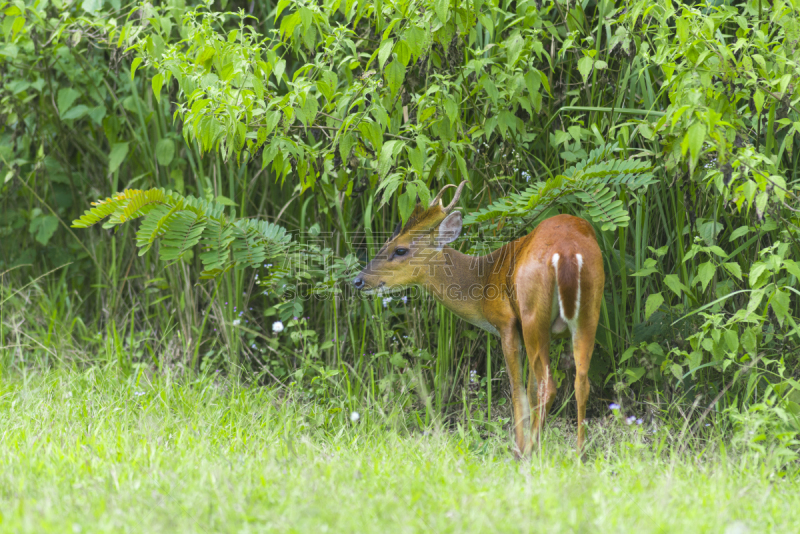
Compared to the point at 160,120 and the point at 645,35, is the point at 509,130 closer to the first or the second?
the point at 645,35

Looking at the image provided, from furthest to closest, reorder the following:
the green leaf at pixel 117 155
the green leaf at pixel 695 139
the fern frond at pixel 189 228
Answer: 1. the green leaf at pixel 117 155
2. the fern frond at pixel 189 228
3. the green leaf at pixel 695 139

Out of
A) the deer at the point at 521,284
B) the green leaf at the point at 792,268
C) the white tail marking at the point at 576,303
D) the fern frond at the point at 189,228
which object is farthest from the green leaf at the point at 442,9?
the green leaf at the point at 792,268

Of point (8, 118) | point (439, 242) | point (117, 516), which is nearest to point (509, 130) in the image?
point (439, 242)

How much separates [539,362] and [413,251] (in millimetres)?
894

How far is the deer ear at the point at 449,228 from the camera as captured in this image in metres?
3.80

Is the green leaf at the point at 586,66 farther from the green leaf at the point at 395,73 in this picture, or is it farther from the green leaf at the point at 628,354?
the green leaf at the point at 628,354

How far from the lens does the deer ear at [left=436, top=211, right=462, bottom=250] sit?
380cm

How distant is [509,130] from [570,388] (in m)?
1.48

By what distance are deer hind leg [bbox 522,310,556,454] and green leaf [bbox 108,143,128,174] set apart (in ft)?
10.1

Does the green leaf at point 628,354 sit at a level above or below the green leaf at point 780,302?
below

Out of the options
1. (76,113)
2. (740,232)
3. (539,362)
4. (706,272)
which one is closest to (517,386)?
(539,362)

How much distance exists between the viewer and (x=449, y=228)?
3842mm

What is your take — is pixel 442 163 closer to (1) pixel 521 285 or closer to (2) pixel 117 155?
(1) pixel 521 285

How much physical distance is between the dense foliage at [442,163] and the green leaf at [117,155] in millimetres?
17
